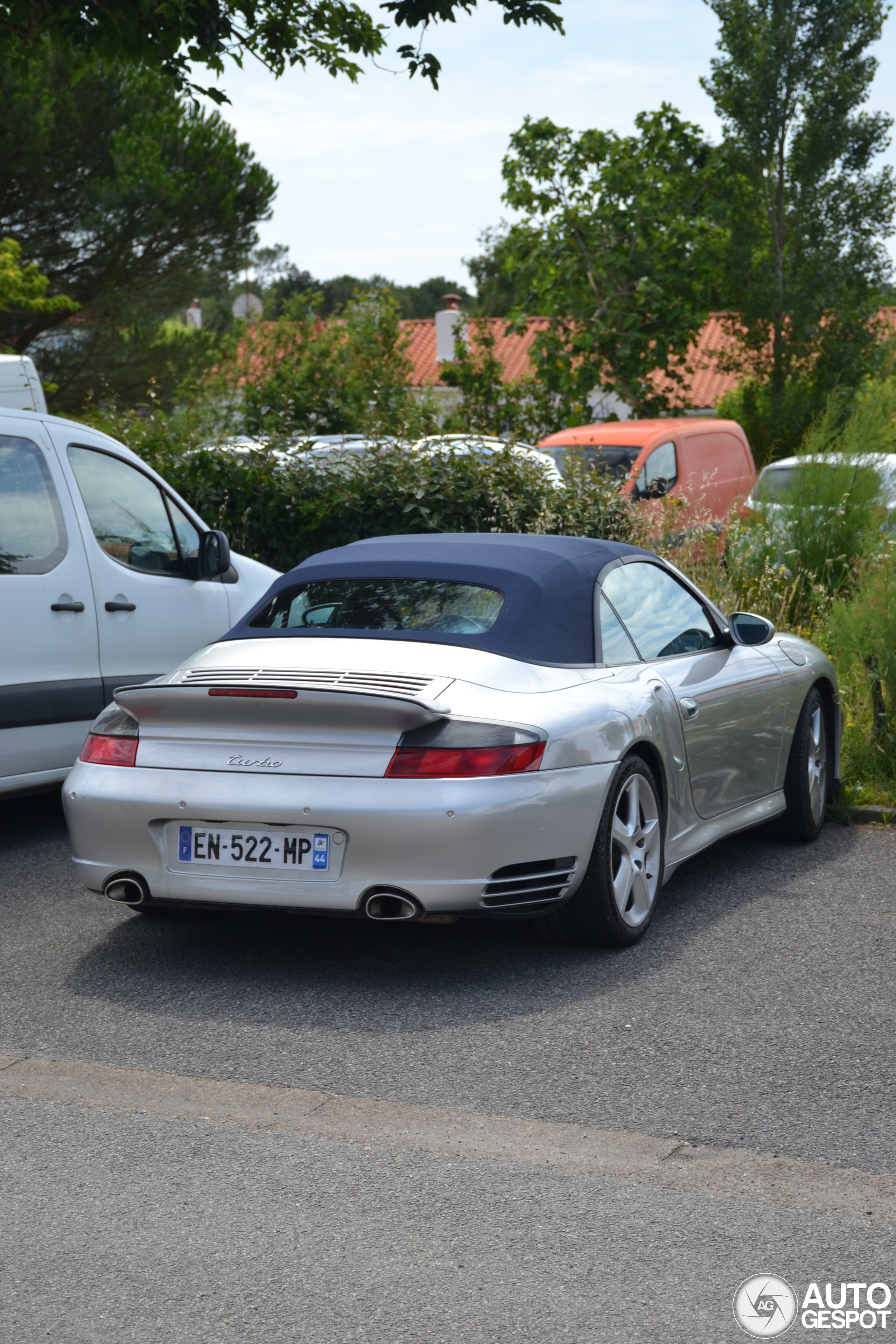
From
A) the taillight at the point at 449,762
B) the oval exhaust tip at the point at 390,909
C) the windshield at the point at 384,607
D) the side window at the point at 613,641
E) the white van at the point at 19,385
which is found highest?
the white van at the point at 19,385

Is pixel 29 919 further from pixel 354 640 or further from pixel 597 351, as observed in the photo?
pixel 597 351

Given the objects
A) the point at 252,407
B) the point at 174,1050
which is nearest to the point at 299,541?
the point at 252,407

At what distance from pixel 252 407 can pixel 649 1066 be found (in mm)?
10230

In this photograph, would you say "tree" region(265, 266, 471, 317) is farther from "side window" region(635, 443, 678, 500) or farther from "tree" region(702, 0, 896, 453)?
"side window" region(635, 443, 678, 500)

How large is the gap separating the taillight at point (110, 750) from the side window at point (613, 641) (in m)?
1.63

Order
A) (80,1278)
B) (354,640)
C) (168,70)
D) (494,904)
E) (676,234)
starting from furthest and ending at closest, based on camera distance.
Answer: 1. (676,234)
2. (168,70)
3. (354,640)
4. (494,904)
5. (80,1278)

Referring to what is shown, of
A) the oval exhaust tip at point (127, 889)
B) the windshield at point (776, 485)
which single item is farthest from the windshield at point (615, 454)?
the oval exhaust tip at point (127, 889)

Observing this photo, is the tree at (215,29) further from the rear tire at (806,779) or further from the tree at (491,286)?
the tree at (491,286)

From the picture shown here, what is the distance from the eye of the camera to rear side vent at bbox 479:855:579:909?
4.59m

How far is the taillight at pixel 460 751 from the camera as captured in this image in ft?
14.9

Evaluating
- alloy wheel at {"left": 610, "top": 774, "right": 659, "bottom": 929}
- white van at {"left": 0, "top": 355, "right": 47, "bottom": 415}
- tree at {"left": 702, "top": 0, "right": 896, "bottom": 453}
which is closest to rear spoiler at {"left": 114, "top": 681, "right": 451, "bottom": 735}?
alloy wheel at {"left": 610, "top": 774, "right": 659, "bottom": 929}

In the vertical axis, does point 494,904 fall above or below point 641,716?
below

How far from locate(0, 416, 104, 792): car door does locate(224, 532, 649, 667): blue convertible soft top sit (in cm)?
145

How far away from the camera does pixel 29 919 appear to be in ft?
18.7
